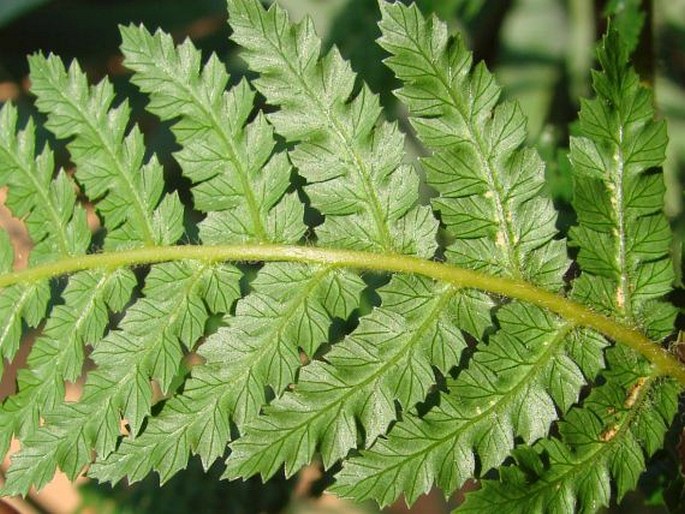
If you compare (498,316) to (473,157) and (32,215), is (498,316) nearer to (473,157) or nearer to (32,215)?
(473,157)

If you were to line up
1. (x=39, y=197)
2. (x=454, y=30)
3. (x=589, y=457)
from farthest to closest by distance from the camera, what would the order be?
(x=454, y=30) → (x=39, y=197) → (x=589, y=457)

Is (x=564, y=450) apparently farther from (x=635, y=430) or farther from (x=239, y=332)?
(x=239, y=332)

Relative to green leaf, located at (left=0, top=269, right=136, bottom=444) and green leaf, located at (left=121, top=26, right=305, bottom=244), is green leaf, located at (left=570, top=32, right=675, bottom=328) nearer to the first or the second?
green leaf, located at (left=121, top=26, right=305, bottom=244)

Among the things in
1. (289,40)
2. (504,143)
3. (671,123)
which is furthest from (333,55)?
(671,123)

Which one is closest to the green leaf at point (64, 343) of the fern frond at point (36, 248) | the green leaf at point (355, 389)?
the fern frond at point (36, 248)

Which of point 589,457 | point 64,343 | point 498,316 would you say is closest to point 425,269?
point 498,316

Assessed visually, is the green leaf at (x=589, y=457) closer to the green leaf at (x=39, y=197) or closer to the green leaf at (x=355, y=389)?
the green leaf at (x=355, y=389)
